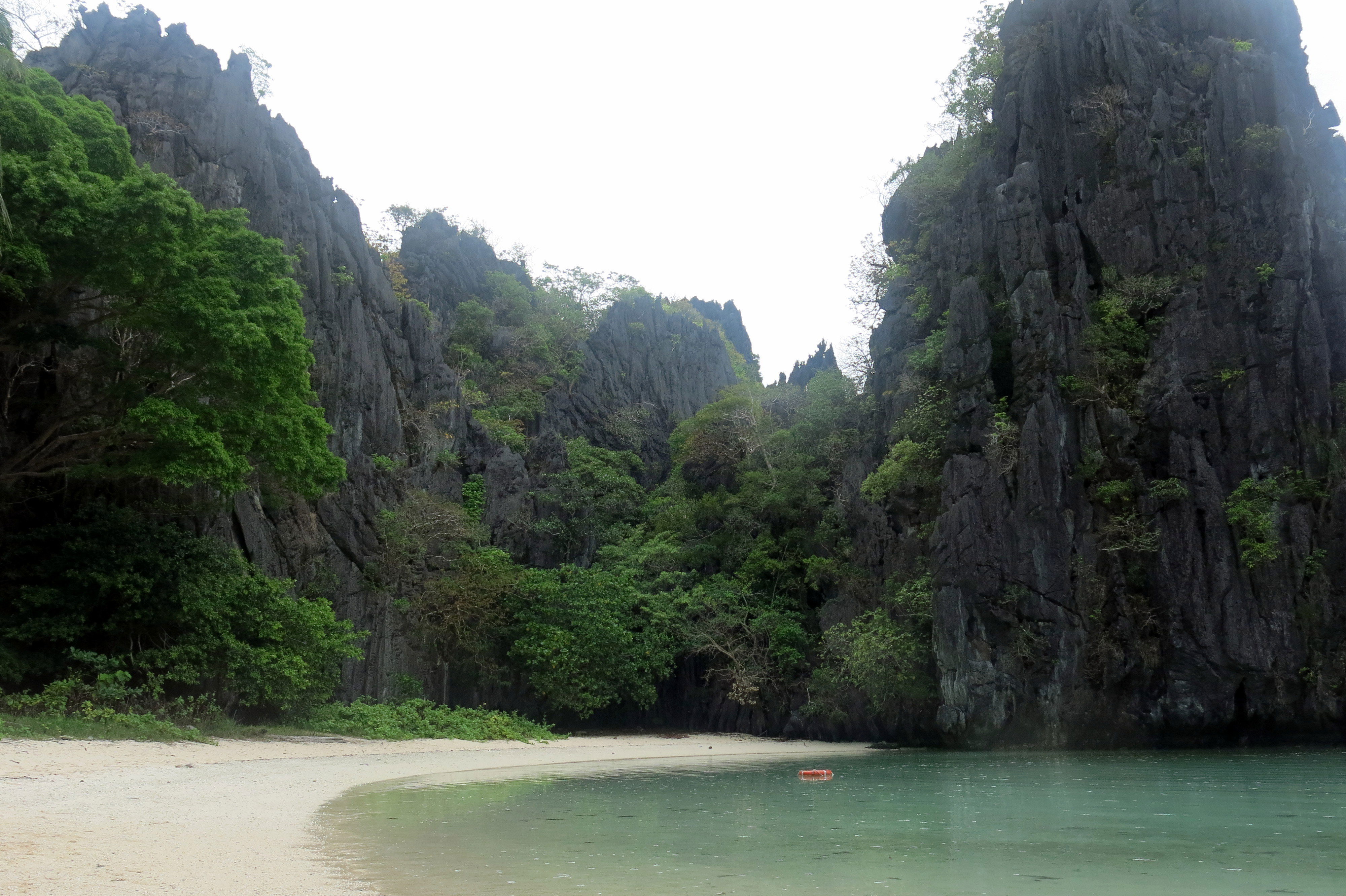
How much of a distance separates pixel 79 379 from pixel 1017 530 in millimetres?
21744

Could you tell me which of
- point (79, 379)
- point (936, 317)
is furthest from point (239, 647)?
point (936, 317)

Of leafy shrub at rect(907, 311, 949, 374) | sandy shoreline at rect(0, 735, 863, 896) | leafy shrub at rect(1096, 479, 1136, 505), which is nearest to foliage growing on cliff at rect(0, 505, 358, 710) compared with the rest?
sandy shoreline at rect(0, 735, 863, 896)

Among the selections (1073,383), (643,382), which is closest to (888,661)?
(1073,383)

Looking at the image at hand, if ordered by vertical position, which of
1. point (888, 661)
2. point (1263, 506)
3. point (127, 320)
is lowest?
point (888, 661)

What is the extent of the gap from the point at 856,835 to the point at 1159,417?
18387mm

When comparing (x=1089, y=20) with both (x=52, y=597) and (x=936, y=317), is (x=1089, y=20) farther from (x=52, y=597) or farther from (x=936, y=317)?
(x=52, y=597)

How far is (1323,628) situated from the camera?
20938 millimetres

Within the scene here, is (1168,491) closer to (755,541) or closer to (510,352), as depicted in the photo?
(755,541)

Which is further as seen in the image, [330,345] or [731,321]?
[731,321]

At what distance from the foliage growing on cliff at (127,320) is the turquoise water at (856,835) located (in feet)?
28.4

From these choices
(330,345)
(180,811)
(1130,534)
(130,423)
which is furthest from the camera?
(330,345)

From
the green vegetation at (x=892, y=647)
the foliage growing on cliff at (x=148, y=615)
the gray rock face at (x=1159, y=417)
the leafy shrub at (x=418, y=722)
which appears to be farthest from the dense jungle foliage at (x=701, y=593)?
the foliage growing on cliff at (x=148, y=615)

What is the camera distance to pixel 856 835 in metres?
8.34

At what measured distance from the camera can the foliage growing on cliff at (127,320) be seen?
627 inches
